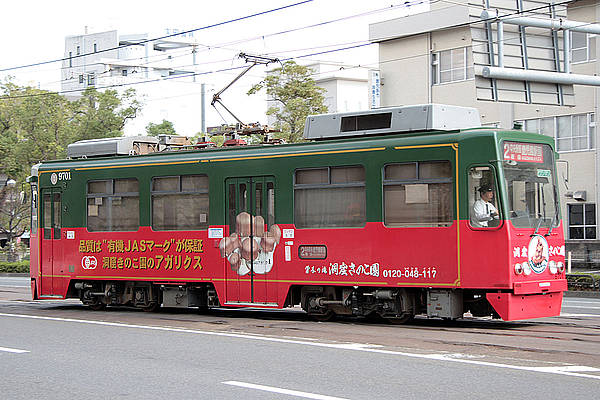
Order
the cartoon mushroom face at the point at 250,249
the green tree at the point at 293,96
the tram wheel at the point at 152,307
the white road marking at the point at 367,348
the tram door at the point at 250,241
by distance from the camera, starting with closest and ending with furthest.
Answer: the white road marking at the point at 367,348 → the tram door at the point at 250,241 → the cartoon mushroom face at the point at 250,249 → the tram wheel at the point at 152,307 → the green tree at the point at 293,96

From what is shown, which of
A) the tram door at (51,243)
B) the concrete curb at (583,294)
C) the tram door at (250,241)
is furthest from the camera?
the concrete curb at (583,294)

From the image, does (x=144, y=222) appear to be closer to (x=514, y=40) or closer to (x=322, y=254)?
(x=322, y=254)

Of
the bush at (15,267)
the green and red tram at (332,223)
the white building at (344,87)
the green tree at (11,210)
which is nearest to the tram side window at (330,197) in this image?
the green and red tram at (332,223)

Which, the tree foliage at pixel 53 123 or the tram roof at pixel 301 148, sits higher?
the tree foliage at pixel 53 123

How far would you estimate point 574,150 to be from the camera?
39000 millimetres

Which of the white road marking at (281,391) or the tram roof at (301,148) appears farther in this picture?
the tram roof at (301,148)

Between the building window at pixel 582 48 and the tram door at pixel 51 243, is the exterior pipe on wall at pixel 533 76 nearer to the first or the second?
the tram door at pixel 51 243

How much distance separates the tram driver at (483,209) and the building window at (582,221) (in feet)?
86.2

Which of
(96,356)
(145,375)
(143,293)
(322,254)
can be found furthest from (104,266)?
(145,375)

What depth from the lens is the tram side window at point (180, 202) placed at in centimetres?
1733

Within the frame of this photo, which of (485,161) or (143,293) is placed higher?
(485,161)

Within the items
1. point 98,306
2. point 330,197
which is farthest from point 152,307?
point 330,197

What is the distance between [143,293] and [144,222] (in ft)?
5.13

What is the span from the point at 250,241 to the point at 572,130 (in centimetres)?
2585
